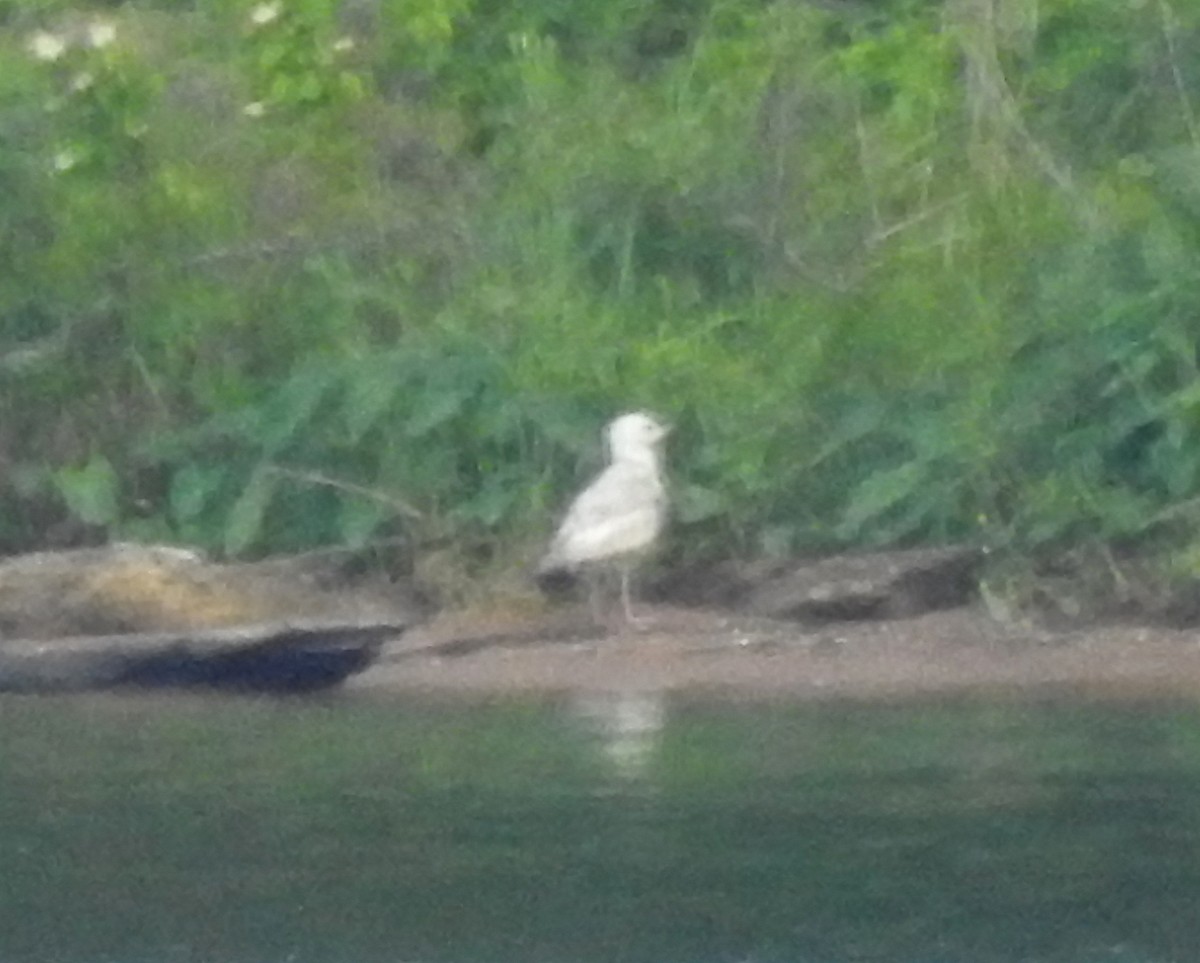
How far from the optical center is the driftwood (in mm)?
12234

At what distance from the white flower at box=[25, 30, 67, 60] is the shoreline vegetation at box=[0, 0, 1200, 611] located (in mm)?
21

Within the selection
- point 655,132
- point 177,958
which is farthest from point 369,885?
point 655,132

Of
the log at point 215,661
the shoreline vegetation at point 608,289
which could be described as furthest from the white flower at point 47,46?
the log at point 215,661

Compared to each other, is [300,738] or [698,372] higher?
[698,372]

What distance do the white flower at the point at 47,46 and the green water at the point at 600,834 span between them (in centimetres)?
584

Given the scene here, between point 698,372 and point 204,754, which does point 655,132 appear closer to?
point 698,372

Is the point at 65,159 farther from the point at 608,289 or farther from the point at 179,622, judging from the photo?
the point at 179,622

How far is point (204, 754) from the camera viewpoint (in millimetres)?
10492

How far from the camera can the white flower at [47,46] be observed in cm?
1667

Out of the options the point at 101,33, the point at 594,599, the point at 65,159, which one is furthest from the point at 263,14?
the point at 594,599

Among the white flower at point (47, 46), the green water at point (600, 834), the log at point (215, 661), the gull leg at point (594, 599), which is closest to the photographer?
the green water at point (600, 834)

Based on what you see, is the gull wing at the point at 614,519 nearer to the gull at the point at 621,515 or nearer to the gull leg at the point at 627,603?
the gull at the point at 621,515

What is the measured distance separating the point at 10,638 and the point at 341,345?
3.13 m

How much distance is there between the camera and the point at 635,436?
45.6 ft
